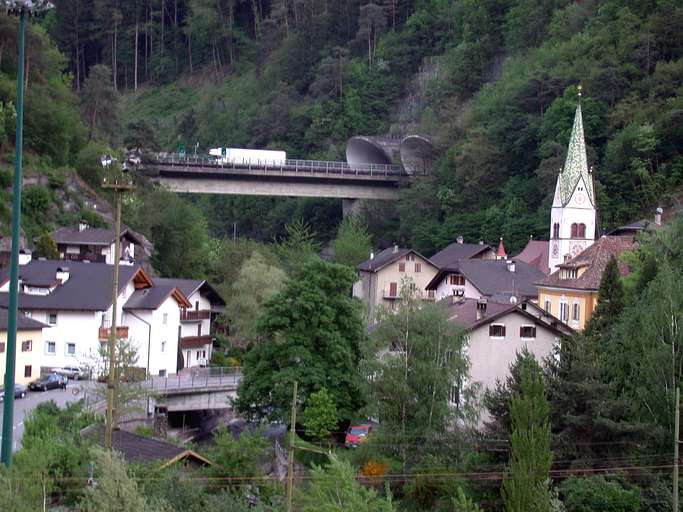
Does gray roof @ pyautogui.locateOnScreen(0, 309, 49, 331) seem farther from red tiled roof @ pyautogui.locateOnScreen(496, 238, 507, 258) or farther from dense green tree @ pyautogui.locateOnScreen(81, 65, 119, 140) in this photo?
dense green tree @ pyautogui.locateOnScreen(81, 65, 119, 140)

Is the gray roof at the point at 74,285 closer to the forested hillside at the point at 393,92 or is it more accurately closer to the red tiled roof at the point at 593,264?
the forested hillside at the point at 393,92

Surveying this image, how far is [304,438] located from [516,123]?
171 ft

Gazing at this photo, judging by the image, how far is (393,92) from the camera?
11525 cm

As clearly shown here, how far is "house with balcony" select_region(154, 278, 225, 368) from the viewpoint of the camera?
60781mm

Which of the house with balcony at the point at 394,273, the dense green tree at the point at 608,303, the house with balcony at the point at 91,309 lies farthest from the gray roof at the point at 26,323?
the house with balcony at the point at 394,273

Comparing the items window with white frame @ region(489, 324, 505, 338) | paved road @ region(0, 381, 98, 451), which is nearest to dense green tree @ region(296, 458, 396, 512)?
paved road @ region(0, 381, 98, 451)

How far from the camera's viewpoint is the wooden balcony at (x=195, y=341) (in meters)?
60.2

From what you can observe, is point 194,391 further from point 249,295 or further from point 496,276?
point 496,276

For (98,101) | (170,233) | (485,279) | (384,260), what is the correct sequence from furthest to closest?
(98,101) → (384,260) → (170,233) → (485,279)

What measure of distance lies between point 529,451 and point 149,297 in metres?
27.0

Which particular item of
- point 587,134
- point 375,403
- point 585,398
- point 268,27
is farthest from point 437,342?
point 268,27

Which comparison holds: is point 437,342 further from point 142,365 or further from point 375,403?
point 142,365

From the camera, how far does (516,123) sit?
9231cm

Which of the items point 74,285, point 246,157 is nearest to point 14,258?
point 74,285
